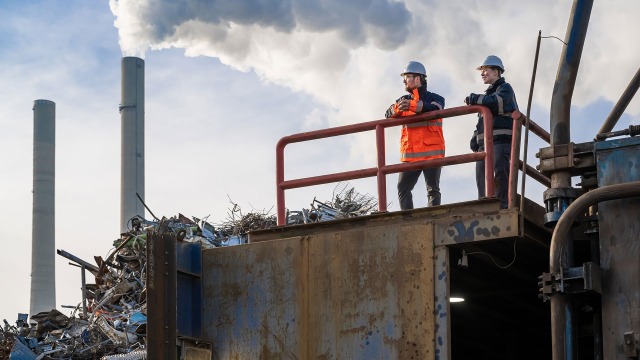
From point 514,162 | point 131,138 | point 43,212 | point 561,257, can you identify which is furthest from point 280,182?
point 43,212

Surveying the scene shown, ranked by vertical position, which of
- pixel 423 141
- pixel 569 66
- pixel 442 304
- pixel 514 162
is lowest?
pixel 442 304

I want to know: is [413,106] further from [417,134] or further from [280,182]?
[280,182]

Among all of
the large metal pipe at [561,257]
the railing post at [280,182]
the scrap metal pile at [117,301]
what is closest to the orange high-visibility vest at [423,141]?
the railing post at [280,182]

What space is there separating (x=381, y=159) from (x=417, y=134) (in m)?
0.82

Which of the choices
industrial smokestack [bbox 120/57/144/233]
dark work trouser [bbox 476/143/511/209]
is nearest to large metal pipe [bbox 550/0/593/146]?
dark work trouser [bbox 476/143/511/209]

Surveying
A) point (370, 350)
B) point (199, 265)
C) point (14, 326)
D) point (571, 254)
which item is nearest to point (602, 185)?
point (571, 254)

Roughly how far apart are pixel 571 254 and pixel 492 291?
10.6ft

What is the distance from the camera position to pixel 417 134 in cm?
1072

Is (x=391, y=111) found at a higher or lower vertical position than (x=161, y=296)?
higher

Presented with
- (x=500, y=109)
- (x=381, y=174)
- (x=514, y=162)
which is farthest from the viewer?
(x=500, y=109)

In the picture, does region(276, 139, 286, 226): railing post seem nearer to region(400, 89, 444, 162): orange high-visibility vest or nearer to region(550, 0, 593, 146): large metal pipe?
region(400, 89, 444, 162): orange high-visibility vest

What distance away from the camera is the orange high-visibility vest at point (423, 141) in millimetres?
10664

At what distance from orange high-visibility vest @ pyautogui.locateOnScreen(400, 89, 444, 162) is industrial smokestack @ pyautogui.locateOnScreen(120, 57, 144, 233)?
752 inches

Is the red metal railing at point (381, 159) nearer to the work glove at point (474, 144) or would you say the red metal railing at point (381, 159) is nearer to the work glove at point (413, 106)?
the work glove at point (413, 106)
